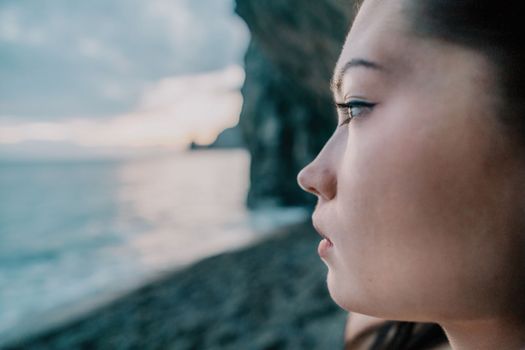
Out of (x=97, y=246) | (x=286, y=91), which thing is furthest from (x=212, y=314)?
(x=286, y=91)

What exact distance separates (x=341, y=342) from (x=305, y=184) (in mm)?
2988

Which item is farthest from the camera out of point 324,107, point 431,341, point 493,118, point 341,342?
point 324,107

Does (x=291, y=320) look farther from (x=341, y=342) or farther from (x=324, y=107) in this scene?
(x=324, y=107)

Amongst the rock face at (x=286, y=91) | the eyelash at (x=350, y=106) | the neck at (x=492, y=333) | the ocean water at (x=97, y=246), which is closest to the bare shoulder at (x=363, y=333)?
the neck at (x=492, y=333)

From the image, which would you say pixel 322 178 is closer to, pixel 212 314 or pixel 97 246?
pixel 212 314

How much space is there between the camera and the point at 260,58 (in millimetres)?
18781

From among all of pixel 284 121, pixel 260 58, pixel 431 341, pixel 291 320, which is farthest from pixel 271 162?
pixel 431 341

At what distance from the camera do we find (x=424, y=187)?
2.12 ft

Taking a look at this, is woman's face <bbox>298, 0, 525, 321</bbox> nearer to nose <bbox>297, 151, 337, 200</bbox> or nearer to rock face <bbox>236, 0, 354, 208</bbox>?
nose <bbox>297, 151, 337, 200</bbox>

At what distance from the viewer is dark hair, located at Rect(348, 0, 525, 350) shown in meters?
0.62

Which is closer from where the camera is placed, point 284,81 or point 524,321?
point 524,321

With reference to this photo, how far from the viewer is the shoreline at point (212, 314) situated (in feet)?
13.0

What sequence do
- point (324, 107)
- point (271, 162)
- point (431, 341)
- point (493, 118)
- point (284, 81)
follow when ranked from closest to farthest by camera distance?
point (493, 118) < point (431, 341) < point (324, 107) < point (284, 81) < point (271, 162)

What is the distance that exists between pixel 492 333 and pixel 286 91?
16.9 m
